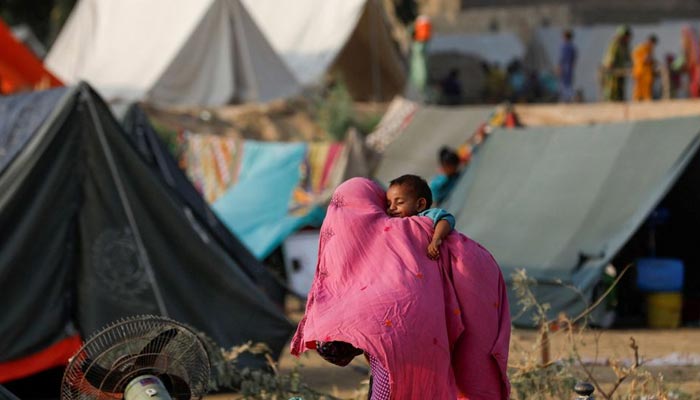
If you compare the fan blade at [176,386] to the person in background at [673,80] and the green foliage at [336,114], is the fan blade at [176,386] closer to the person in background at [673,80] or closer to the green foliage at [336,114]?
the green foliage at [336,114]

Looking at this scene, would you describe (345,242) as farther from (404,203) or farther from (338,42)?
(338,42)

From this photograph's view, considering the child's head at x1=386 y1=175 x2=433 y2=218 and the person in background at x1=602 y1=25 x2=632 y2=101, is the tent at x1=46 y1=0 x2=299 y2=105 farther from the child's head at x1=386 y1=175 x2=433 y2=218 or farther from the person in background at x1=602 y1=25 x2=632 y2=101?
the child's head at x1=386 y1=175 x2=433 y2=218

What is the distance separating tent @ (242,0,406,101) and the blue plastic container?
38.3 feet

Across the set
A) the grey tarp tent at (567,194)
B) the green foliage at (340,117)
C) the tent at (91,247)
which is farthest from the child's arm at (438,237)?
the green foliage at (340,117)

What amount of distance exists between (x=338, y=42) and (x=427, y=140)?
7.78m

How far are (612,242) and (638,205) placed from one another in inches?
15.0

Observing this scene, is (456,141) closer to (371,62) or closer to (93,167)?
(93,167)

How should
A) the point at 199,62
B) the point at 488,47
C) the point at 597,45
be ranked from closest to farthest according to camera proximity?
the point at 199,62, the point at 597,45, the point at 488,47

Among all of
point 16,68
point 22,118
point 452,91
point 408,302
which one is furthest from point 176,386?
point 452,91

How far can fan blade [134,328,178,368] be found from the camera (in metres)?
4.42

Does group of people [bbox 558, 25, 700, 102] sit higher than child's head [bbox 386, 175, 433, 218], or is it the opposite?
group of people [bbox 558, 25, 700, 102]

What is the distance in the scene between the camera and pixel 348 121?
757 inches

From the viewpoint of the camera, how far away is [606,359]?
310 inches

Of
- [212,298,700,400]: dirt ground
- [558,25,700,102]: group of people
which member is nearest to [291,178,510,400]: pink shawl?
[212,298,700,400]: dirt ground
